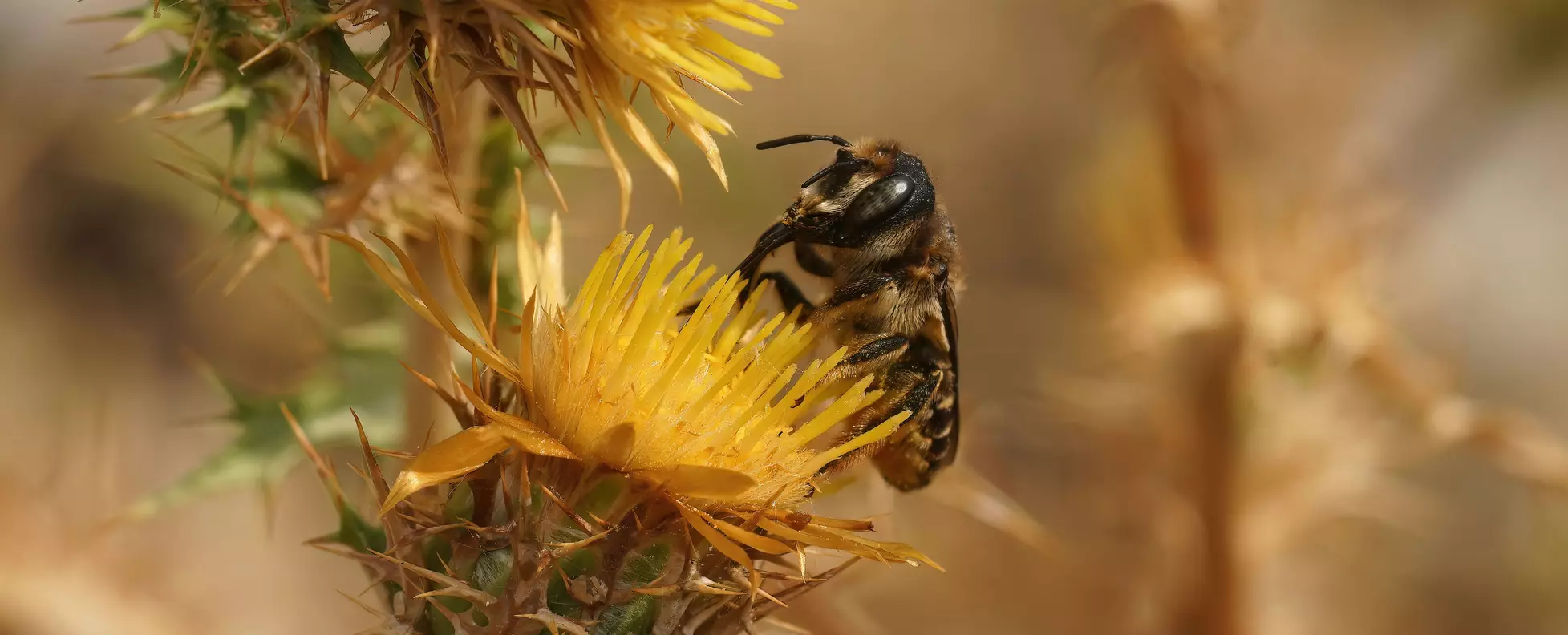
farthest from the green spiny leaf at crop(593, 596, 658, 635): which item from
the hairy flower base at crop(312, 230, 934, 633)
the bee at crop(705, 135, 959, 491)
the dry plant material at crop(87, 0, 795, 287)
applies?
the dry plant material at crop(87, 0, 795, 287)

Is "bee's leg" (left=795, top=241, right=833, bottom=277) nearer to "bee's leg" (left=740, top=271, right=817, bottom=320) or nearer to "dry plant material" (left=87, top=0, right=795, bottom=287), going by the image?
"bee's leg" (left=740, top=271, right=817, bottom=320)

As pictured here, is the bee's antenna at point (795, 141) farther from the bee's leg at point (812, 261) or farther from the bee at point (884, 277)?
the bee's leg at point (812, 261)

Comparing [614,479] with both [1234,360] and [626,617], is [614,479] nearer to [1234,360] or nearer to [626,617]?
[626,617]

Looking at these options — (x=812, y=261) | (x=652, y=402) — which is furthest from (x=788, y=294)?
(x=652, y=402)

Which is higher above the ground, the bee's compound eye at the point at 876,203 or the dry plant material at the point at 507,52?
the bee's compound eye at the point at 876,203

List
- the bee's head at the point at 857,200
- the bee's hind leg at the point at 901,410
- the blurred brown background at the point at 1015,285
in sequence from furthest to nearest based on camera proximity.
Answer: the blurred brown background at the point at 1015,285 < the bee's hind leg at the point at 901,410 < the bee's head at the point at 857,200

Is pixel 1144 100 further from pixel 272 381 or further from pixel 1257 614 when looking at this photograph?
pixel 272 381

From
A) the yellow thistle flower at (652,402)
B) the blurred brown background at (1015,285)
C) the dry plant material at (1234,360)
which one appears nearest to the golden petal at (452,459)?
the yellow thistle flower at (652,402)
